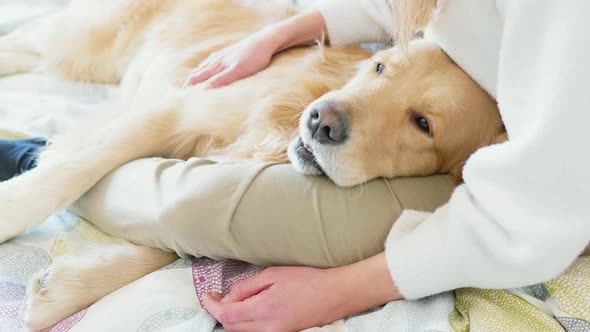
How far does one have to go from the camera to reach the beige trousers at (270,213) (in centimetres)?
129

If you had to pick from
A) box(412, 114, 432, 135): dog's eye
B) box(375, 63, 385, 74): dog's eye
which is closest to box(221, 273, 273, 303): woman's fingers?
box(412, 114, 432, 135): dog's eye

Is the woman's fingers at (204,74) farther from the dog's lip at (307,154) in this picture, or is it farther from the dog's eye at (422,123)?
the dog's eye at (422,123)

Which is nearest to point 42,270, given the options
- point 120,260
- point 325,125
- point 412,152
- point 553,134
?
point 120,260

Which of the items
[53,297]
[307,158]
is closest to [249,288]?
[307,158]

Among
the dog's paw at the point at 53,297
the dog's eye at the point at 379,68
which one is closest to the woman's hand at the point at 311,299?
the dog's paw at the point at 53,297

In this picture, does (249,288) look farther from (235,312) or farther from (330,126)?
(330,126)

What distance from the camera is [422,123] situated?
1.45 m

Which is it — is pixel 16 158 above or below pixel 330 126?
below

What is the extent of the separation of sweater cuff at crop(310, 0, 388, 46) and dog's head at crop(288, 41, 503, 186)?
43cm

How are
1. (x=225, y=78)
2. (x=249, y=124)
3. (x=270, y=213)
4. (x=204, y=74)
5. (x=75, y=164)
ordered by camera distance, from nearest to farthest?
1. (x=270, y=213)
2. (x=75, y=164)
3. (x=249, y=124)
4. (x=225, y=78)
5. (x=204, y=74)

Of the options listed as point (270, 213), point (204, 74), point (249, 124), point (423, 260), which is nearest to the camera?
point (423, 260)

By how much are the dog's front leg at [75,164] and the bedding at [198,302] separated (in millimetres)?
74

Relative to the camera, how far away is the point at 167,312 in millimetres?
1245

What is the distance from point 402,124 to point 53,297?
2.92 feet
